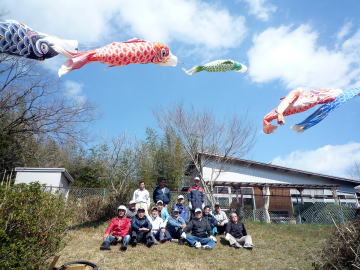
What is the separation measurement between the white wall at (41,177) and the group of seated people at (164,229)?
4.78 m

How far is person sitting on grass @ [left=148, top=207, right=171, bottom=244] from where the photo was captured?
6933 mm

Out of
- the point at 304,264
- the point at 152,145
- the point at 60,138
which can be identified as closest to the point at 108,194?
the point at 60,138

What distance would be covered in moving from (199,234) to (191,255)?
0.93 m

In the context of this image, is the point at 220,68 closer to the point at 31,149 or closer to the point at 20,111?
the point at 20,111

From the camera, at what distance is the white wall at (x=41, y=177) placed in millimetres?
10438

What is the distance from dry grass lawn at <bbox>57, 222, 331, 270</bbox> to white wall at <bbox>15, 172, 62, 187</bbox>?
383cm

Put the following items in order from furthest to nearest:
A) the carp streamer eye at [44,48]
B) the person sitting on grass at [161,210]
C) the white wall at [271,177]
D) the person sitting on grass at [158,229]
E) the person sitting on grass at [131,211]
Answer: the white wall at [271,177]
the person sitting on grass at [161,210]
the person sitting on grass at [131,211]
the person sitting on grass at [158,229]
the carp streamer eye at [44,48]

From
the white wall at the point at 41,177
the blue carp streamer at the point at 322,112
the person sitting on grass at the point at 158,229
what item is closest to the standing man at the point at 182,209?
the person sitting on grass at the point at 158,229

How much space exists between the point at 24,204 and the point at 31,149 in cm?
1291

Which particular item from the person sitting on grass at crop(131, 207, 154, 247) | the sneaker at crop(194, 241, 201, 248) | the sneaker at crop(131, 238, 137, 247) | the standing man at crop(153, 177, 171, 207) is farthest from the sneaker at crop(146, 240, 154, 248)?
the standing man at crop(153, 177, 171, 207)

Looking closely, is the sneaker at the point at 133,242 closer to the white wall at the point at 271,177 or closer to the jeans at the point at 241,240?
the jeans at the point at 241,240

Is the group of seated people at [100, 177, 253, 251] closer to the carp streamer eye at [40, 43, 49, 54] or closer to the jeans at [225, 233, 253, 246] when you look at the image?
the jeans at [225, 233, 253, 246]

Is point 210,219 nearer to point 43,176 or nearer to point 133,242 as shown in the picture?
point 133,242

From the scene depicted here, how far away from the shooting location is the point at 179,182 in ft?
60.6
